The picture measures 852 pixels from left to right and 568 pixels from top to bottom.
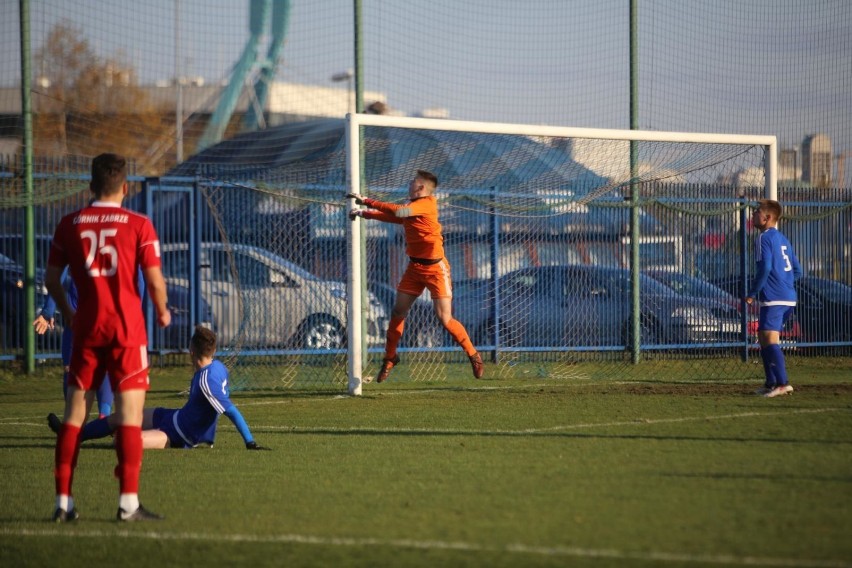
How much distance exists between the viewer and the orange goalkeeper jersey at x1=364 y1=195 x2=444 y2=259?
12.0 meters

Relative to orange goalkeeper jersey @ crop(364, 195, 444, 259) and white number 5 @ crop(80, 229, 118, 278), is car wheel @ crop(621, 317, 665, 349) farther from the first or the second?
white number 5 @ crop(80, 229, 118, 278)

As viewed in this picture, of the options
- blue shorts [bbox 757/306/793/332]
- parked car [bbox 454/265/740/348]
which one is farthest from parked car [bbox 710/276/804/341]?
blue shorts [bbox 757/306/793/332]

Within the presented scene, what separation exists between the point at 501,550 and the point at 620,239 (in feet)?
39.5

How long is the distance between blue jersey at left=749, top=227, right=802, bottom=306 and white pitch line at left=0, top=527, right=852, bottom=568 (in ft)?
23.6

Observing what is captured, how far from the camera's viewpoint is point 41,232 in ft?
53.8

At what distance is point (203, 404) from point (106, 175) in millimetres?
2934

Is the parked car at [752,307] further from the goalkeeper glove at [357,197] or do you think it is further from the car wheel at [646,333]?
the goalkeeper glove at [357,197]

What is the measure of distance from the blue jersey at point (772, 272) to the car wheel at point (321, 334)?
6.05 m

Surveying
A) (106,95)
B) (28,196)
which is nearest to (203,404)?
(28,196)

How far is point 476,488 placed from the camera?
7020 mm

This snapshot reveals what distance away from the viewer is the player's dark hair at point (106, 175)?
21.2 feet

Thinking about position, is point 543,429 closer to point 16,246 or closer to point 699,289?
point 699,289

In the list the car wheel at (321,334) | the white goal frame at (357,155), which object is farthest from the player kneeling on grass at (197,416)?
the car wheel at (321,334)

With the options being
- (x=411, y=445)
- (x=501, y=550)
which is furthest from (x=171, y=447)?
(x=501, y=550)
